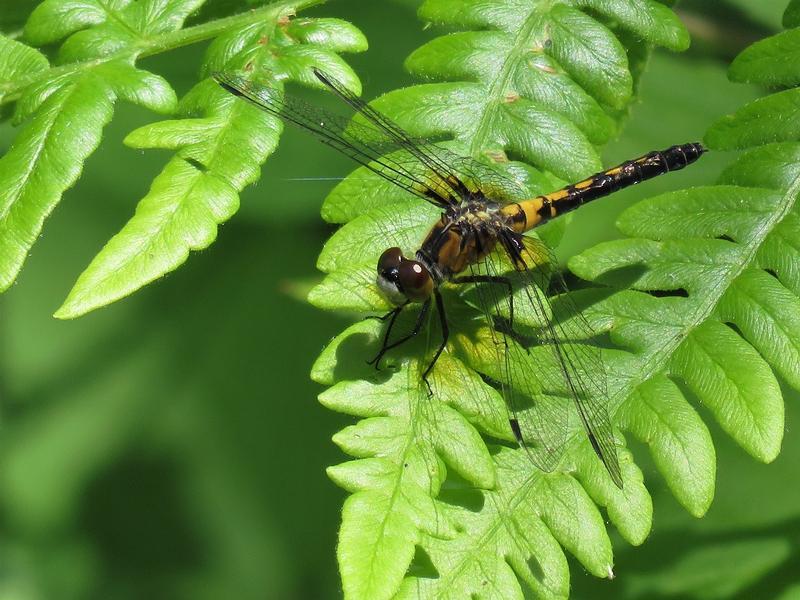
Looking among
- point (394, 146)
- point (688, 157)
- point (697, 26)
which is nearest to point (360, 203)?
point (394, 146)

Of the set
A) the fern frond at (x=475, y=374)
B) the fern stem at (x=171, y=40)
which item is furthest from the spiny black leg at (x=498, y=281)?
the fern stem at (x=171, y=40)

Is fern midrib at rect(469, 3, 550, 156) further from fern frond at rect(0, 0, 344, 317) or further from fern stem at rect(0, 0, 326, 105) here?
fern stem at rect(0, 0, 326, 105)

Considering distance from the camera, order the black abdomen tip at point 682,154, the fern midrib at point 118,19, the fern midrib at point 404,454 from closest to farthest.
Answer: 1. the fern midrib at point 404,454
2. the fern midrib at point 118,19
3. the black abdomen tip at point 682,154

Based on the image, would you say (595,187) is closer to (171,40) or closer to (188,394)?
(171,40)

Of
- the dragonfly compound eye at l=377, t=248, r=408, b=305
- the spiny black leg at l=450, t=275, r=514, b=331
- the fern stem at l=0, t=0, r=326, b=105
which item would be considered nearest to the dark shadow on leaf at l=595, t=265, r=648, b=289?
the spiny black leg at l=450, t=275, r=514, b=331

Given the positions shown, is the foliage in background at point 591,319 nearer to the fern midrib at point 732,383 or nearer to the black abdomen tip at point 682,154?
the fern midrib at point 732,383

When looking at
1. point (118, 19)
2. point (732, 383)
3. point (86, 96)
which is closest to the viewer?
point (732, 383)

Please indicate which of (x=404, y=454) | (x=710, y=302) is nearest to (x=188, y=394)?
(x=404, y=454)
